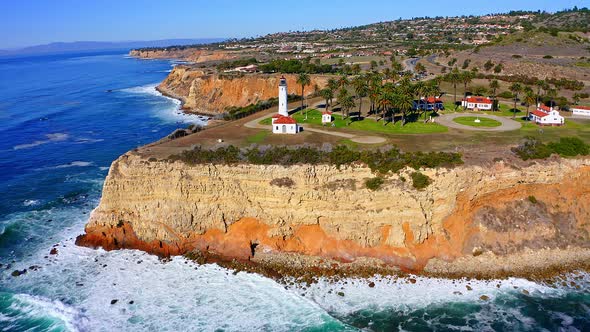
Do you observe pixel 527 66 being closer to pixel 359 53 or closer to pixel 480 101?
pixel 480 101

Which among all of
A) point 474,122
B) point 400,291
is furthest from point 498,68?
point 400,291

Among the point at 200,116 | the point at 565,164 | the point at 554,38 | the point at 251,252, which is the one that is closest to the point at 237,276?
the point at 251,252

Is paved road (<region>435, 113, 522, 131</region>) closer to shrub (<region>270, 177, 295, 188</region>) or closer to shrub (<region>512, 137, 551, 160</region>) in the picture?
shrub (<region>512, 137, 551, 160</region>)

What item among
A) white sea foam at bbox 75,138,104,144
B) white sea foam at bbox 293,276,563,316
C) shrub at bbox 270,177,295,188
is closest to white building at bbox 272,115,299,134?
shrub at bbox 270,177,295,188

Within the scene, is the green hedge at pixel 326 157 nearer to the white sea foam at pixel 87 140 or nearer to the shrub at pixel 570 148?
the shrub at pixel 570 148

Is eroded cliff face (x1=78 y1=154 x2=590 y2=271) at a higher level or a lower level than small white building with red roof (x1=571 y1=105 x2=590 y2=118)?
lower
